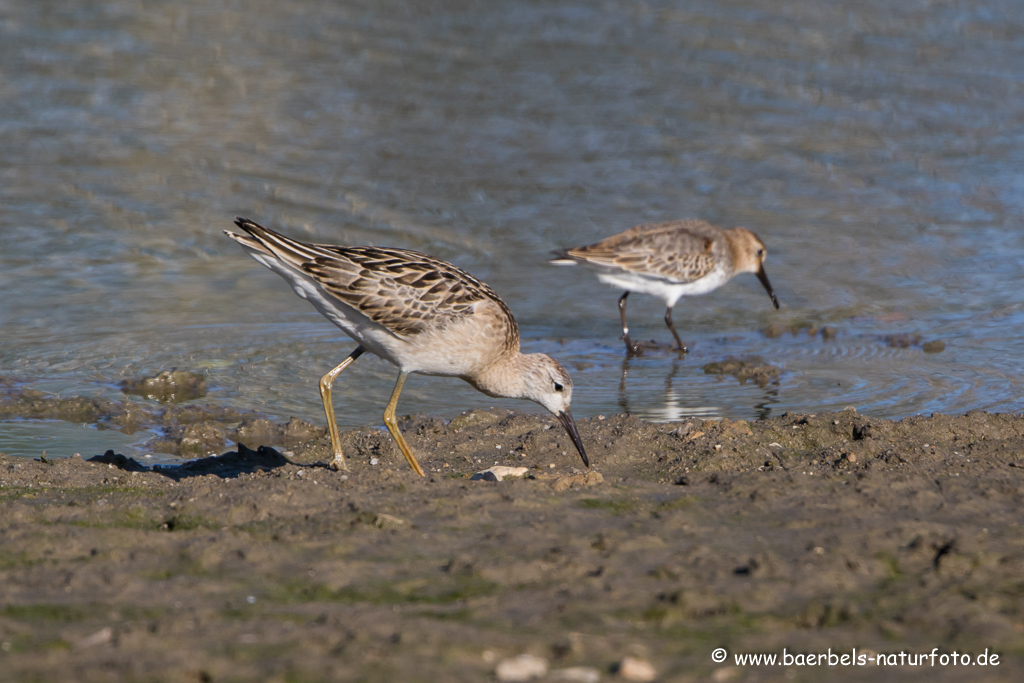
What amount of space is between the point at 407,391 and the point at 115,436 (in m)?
2.16

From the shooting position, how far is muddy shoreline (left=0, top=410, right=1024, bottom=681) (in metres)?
3.77

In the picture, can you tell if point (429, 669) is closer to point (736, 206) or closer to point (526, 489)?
point (526, 489)

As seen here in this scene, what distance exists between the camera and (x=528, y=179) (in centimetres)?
1391

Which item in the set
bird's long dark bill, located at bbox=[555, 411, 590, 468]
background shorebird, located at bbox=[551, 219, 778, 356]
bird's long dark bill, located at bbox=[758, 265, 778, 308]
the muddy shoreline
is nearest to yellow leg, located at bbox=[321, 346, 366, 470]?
the muddy shoreline

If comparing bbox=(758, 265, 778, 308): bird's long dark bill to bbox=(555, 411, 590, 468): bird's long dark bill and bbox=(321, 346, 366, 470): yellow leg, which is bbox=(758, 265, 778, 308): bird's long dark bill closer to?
bbox=(555, 411, 590, 468): bird's long dark bill

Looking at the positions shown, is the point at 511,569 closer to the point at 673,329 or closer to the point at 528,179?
the point at 673,329

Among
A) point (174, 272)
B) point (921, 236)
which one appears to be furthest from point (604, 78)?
point (174, 272)

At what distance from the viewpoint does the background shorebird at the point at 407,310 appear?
677 centimetres

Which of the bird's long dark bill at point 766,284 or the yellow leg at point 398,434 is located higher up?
the yellow leg at point 398,434

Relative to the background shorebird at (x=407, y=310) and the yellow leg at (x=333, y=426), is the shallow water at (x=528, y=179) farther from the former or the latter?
the background shorebird at (x=407, y=310)

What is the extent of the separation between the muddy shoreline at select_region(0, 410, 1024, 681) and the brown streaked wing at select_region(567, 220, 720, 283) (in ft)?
13.8

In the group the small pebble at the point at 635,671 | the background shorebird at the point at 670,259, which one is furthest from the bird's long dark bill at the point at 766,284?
the small pebble at the point at 635,671

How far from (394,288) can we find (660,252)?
424 cm

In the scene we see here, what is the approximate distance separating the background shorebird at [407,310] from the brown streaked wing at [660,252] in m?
3.41
